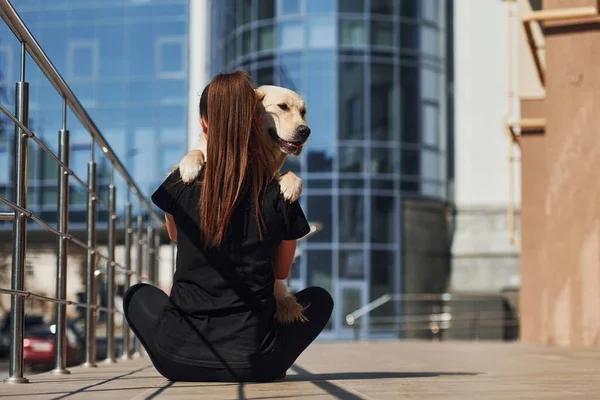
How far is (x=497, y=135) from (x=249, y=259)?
3001cm

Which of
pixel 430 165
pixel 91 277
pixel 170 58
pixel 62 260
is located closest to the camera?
pixel 62 260

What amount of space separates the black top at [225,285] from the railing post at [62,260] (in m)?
1.13

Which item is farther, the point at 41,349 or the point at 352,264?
the point at 352,264

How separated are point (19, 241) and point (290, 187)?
102 centimetres

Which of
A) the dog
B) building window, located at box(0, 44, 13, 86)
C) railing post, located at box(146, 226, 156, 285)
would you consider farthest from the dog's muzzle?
building window, located at box(0, 44, 13, 86)

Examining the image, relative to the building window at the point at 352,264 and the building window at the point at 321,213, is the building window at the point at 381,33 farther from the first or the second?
the building window at the point at 352,264

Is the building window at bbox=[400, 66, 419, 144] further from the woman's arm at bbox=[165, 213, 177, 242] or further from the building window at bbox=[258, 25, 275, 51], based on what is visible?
the woman's arm at bbox=[165, 213, 177, 242]

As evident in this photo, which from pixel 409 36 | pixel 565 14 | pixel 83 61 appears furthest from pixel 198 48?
pixel 565 14

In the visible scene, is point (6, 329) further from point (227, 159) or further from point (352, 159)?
point (227, 159)

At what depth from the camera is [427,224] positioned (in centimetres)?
3203

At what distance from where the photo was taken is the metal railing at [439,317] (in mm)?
29516

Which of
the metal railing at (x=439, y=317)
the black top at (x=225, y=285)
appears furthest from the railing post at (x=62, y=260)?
the metal railing at (x=439, y=317)

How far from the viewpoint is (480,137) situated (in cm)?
3319

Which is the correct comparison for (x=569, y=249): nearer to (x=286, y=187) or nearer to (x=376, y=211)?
(x=286, y=187)
